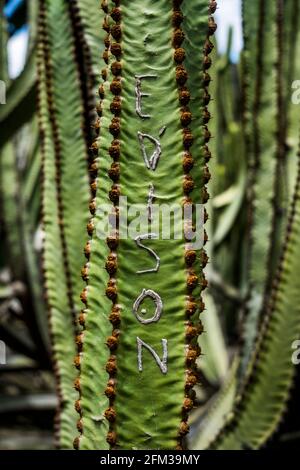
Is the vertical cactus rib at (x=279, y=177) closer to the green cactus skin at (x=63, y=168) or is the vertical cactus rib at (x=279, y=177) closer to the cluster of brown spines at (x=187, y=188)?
the green cactus skin at (x=63, y=168)

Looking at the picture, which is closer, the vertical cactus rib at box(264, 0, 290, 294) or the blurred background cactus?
the blurred background cactus

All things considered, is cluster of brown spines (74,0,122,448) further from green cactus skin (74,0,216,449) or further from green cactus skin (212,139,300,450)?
green cactus skin (212,139,300,450)

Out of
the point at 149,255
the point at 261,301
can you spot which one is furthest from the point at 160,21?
the point at 261,301

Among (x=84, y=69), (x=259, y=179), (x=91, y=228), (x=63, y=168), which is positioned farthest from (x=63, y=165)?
(x=259, y=179)

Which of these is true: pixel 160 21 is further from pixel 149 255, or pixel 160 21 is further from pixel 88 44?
pixel 88 44

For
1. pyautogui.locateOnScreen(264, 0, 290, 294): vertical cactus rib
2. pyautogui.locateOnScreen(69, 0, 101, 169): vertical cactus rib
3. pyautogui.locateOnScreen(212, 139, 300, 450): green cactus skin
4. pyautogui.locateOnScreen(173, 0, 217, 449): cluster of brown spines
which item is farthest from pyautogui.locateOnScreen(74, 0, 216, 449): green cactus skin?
pyautogui.locateOnScreen(264, 0, 290, 294): vertical cactus rib

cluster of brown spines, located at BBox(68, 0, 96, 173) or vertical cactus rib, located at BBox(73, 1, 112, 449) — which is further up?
cluster of brown spines, located at BBox(68, 0, 96, 173)

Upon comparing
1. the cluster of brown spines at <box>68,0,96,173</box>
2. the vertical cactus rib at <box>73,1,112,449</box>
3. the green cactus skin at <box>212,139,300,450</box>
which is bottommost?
the green cactus skin at <box>212,139,300,450</box>
